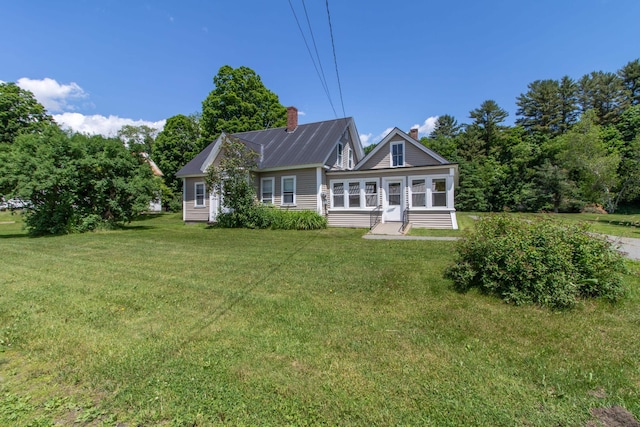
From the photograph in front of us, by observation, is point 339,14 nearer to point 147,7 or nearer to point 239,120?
point 147,7

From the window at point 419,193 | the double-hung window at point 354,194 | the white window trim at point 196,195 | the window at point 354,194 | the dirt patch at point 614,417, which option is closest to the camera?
the dirt patch at point 614,417

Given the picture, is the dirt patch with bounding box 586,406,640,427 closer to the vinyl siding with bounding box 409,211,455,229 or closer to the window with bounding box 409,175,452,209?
the vinyl siding with bounding box 409,211,455,229

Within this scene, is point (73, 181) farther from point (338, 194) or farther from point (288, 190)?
point (338, 194)

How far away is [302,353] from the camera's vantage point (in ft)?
10.00

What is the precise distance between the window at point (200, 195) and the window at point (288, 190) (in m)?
5.75

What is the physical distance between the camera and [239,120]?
29.5 meters

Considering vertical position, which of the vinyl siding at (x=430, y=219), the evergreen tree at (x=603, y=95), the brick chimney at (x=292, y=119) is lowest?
the vinyl siding at (x=430, y=219)

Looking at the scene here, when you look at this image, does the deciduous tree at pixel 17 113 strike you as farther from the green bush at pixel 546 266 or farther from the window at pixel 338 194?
the green bush at pixel 546 266

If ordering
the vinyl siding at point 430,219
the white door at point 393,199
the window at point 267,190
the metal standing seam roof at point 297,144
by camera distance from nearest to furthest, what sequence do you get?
→ the vinyl siding at point 430,219 < the white door at point 393,199 < the metal standing seam roof at point 297,144 < the window at point 267,190

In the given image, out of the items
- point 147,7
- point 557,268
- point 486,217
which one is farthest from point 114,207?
point 557,268

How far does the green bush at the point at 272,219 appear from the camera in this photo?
47.6 feet

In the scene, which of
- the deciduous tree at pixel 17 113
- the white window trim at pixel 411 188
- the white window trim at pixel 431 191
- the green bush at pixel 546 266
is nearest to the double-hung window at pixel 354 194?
the white window trim at pixel 411 188

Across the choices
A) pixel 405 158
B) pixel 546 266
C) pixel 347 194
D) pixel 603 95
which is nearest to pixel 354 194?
pixel 347 194

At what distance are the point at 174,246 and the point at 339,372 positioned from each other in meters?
8.68
